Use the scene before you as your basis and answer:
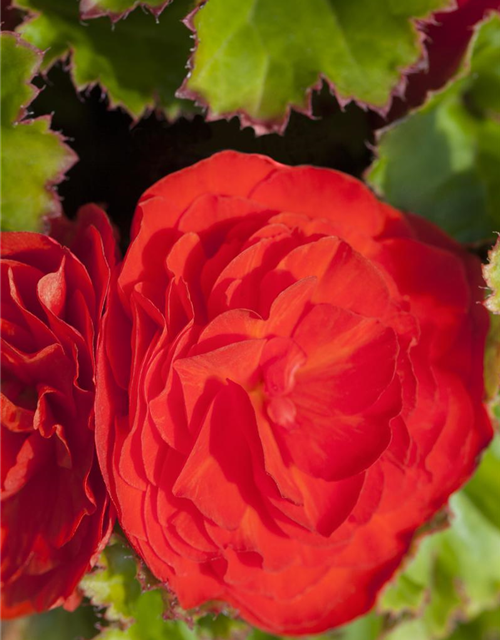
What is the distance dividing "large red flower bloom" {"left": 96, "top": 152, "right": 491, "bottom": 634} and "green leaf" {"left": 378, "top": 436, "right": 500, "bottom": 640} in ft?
0.73

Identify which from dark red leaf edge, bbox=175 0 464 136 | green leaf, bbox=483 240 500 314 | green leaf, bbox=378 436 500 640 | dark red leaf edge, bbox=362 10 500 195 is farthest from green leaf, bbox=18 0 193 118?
green leaf, bbox=378 436 500 640

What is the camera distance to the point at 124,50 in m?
0.58

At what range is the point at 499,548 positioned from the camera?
2.42 ft

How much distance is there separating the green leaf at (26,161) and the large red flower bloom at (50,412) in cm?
4

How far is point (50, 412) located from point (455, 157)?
415 mm

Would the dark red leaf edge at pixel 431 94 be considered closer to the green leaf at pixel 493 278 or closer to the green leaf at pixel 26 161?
the green leaf at pixel 493 278

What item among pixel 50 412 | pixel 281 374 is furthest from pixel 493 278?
pixel 50 412

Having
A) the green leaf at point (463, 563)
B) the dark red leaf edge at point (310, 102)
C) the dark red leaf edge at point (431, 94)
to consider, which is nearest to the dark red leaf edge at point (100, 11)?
the dark red leaf edge at point (310, 102)

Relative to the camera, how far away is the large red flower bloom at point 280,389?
1.42ft

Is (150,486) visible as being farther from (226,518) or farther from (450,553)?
(450,553)

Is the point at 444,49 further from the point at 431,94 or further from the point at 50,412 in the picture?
the point at 50,412

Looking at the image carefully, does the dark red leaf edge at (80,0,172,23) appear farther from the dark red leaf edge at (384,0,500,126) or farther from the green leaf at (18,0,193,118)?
the dark red leaf edge at (384,0,500,126)

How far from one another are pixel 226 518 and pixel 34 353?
155 mm

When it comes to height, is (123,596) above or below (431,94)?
below
